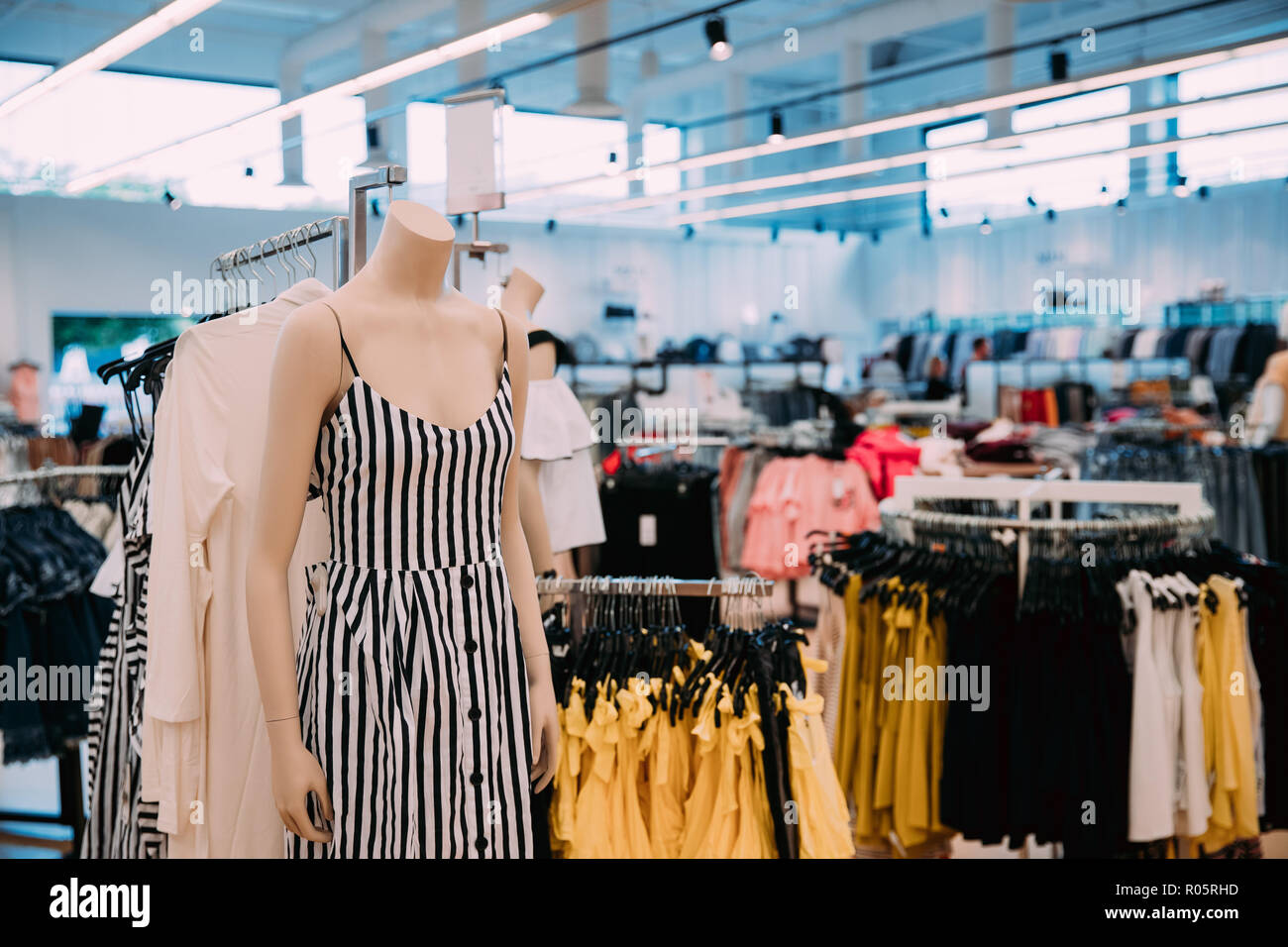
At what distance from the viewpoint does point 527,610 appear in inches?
72.1

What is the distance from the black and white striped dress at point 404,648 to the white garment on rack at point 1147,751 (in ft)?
5.80

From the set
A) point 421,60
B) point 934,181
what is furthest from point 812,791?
point 934,181

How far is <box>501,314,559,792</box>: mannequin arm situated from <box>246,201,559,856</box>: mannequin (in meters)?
0.05

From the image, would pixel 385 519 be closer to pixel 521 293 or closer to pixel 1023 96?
pixel 521 293

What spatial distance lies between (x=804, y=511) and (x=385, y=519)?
3.70 meters

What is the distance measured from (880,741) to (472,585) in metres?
1.68

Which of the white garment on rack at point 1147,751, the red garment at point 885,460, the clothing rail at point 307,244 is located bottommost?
the white garment on rack at point 1147,751

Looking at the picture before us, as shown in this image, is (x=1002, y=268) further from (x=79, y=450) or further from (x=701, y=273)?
(x=79, y=450)

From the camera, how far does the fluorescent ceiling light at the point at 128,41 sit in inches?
178

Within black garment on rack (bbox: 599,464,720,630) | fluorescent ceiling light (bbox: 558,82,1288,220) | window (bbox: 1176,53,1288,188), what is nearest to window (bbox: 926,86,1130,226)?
window (bbox: 1176,53,1288,188)

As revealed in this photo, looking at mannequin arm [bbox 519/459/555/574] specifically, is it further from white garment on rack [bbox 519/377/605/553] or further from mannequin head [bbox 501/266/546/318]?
mannequin head [bbox 501/266/546/318]

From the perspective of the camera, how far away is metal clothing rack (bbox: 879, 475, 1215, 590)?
302 centimetres

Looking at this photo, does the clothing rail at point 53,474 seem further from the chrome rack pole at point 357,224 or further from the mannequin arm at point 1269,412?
the mannequin arm at point 1269,412

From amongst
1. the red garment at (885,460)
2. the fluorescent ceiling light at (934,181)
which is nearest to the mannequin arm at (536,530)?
the red garment at (885,460)
